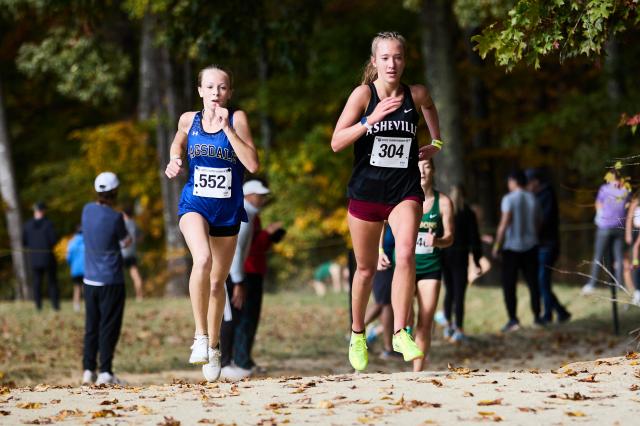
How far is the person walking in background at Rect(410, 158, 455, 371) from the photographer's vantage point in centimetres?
1074

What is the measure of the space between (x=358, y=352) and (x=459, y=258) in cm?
736

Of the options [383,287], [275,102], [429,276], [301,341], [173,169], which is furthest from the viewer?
[275,102]

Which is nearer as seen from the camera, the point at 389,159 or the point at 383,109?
the point at 383,109

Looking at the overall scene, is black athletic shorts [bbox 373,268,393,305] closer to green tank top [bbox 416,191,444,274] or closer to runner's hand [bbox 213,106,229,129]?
green tank top [bbox 416,191,444,274]

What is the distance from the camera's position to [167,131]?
28.4 meters

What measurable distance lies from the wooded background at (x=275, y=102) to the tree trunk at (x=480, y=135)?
2.4 inches

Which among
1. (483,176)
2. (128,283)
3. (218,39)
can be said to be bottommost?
(128,283)

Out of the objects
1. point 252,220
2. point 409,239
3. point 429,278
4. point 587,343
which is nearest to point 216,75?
point 409,239

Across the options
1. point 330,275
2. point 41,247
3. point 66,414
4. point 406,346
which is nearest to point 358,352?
point 406,346

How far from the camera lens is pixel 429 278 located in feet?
35.9

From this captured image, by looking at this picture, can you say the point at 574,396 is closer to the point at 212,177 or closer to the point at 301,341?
the point at 212,177

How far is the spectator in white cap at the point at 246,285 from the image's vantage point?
41.4 feet

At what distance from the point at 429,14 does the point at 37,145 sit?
17001 mm

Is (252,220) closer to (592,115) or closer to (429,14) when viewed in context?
(429,14)
